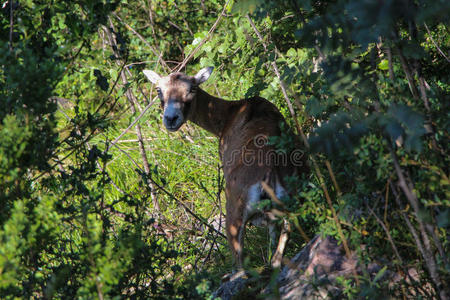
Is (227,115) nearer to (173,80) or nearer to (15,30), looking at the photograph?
(173,80)

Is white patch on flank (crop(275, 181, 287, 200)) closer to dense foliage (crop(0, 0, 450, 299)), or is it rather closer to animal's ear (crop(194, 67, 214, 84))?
dense foliage (crop(0, 0, 450, 299))

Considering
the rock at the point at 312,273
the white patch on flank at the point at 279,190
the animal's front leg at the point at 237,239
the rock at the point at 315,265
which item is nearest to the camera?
the rock at the point at 312,273

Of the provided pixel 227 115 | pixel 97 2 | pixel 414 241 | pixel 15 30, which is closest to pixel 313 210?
pixel 414 241

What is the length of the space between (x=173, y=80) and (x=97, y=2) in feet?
10.5

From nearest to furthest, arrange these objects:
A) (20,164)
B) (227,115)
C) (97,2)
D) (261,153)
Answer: (20,164) → (97,2) → (261,153) → (227,115)

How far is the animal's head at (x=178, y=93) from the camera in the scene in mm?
6449

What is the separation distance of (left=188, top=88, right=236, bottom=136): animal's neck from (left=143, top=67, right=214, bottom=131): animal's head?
0.13 metres

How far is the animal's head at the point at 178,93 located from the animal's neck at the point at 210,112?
0.13 metres

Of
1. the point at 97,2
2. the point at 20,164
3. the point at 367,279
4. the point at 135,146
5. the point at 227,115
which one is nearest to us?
the point at 367,279

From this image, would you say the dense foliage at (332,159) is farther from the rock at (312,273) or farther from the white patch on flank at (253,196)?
the white patch on flank at (253,196)

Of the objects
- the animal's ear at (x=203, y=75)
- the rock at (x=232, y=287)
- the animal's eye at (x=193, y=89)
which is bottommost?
the rock at (x=232, y=287)

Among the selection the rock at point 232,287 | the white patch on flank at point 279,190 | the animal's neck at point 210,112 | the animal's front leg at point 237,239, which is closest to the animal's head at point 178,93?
the animal's neck at point 210,112

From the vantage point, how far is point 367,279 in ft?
9.82

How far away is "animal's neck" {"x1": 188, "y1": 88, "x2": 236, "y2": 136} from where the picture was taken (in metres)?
6.79
